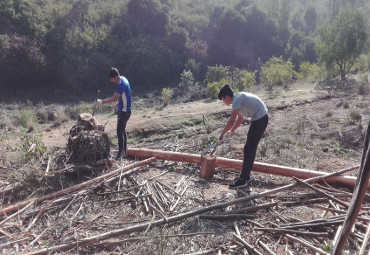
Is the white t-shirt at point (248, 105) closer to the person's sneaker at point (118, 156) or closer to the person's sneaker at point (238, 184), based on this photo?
the person's sneaker at point (238, 184)

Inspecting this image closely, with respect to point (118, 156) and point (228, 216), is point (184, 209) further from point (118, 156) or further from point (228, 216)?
point (118, 156)

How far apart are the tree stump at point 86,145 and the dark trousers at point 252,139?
2317 millimetres

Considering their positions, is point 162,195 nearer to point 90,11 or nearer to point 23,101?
point 23,101

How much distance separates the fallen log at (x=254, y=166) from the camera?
4688mm

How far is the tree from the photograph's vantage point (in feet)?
55.0

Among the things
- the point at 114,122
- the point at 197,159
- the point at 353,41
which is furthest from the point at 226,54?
the point at 197,159

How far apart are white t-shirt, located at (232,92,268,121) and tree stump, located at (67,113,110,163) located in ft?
7.50

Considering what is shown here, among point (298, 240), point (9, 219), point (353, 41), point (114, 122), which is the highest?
point (353, 41)

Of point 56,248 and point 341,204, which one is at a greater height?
point 341,204

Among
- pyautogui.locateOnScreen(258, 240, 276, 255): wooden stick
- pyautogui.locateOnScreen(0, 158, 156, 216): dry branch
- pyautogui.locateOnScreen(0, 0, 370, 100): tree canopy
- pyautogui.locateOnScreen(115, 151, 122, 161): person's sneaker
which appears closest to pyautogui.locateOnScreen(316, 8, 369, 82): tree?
pyautogui.locateOnScreen(0, 0, 370, 100): tree canopy

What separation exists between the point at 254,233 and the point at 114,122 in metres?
7.82

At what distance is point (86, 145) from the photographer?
5078 millimetres

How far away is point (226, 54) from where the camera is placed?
101 feet

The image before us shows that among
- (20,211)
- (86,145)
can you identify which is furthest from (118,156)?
(20,211)
